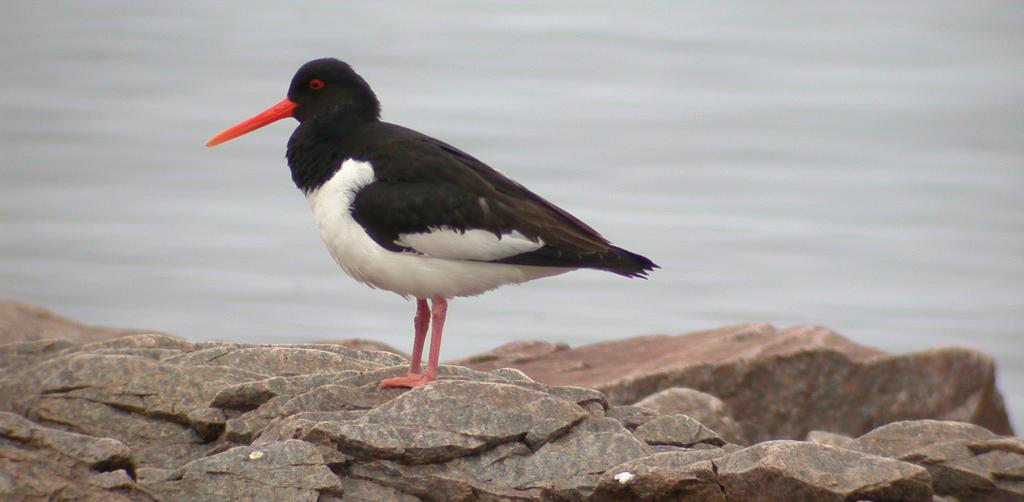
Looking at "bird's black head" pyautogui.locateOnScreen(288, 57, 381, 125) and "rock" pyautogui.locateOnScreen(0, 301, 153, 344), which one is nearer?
"bird's black head" pyautogui.locateOnScreen(288, 57, 381, 125)

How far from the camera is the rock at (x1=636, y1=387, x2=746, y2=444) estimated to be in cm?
927

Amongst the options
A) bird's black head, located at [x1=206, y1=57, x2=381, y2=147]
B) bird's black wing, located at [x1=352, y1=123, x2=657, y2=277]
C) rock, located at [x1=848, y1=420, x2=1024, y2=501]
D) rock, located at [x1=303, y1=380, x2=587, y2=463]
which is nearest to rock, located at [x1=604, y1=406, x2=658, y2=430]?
rock, located at [x1=303, y1=380, x2=587, y2=463]

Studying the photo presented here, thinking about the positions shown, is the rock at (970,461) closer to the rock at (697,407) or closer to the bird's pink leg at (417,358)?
the rock at (697,407)

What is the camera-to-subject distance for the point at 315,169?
8.37 m

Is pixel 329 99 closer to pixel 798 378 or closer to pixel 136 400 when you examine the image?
pixel 136 400

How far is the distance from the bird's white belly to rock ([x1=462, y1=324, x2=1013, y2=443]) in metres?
2.31

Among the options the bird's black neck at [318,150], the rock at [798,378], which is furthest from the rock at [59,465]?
the rock at [798,378]

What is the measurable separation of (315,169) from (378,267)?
0.70 m

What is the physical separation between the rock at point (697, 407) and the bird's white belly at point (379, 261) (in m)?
1.54

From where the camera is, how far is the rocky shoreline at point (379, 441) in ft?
20.7

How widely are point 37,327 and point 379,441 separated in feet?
18.3

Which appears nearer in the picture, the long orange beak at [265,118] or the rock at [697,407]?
the long orange beak at [265,118]

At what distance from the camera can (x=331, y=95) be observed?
879 centimetres

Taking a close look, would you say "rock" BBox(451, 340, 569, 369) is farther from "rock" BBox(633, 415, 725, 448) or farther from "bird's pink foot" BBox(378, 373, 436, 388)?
"rock" BBox(633, 415, 725, 448)
